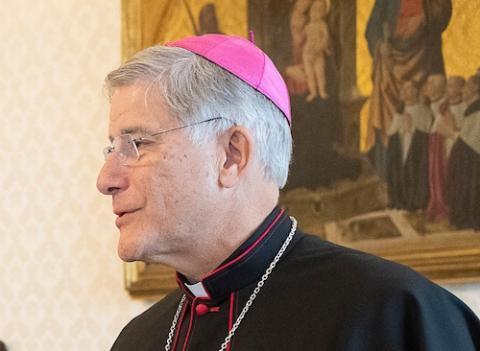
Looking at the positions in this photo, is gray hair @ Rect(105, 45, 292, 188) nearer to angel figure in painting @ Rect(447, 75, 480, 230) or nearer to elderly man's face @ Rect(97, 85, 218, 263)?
elderly man's face @ Rect(97, 85, 218, 263)

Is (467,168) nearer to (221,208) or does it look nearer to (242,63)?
(242,63)

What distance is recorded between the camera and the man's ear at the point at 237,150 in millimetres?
2242

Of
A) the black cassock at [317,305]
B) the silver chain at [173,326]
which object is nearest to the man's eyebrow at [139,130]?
the black cassock at [317,305]

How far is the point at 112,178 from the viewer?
2.20 meters

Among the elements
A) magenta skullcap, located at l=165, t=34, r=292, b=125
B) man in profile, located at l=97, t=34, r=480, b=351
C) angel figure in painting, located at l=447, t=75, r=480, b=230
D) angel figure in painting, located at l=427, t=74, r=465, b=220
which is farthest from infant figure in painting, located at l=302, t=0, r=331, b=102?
man in profile, located at l=97, t=34, r=480, b=351

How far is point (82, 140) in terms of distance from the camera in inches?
162

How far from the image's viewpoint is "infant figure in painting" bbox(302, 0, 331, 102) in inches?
134

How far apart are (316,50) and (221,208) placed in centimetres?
137

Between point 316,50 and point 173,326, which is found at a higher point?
point 316,50

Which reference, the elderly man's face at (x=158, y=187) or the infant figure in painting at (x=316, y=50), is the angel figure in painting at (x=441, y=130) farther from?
the elderly man's face at (x=158, y=187)

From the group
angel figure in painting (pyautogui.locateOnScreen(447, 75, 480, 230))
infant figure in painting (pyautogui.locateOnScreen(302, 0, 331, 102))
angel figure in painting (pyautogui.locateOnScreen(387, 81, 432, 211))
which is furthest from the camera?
infant figure in painting (pyautogui.locateOnScreen(302, 0, 331, 102))

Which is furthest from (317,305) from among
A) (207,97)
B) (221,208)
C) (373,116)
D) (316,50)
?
(316,50)

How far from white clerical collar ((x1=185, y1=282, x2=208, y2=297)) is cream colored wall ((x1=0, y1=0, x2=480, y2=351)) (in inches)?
65.2

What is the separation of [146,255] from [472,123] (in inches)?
50.3
